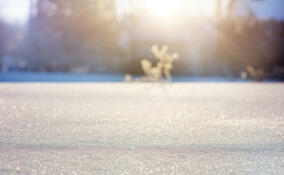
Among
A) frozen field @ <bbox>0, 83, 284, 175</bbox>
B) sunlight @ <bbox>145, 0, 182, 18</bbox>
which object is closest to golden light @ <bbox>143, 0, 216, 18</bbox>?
sunlight @ <bbox>145, 0, 182, 18</bbox>

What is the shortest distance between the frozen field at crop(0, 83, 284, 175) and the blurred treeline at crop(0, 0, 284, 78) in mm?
19210

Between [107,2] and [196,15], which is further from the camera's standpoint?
[107,2]

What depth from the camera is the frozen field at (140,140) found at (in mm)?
3629

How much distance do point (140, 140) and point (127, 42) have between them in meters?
26.6

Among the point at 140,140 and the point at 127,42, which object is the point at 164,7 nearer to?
the point at 127,42

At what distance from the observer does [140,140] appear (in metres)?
4.91

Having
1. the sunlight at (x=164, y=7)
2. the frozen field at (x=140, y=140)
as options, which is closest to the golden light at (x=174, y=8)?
the sunlight at (x=164, y=7)

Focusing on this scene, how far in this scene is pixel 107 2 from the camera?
3672 centimetres

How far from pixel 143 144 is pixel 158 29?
26.1 meters

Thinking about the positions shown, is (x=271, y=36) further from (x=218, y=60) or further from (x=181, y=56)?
(x=181, y=56)

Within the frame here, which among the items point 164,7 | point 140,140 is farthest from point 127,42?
point 140,140

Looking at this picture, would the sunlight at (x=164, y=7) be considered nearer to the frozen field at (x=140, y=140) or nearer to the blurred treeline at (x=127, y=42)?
the blurred treeline at (x=127, y=42)

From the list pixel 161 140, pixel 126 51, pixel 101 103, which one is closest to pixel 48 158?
Result: pixel 161 140

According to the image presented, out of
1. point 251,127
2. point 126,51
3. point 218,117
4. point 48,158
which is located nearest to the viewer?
point 48,158
